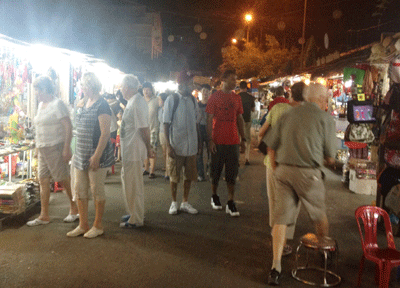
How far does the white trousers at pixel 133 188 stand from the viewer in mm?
5633

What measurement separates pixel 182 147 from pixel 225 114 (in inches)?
34.8

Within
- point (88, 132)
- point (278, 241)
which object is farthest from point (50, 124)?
point (278, 241)

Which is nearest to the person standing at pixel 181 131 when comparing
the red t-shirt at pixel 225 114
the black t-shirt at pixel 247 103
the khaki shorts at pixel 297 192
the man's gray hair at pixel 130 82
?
the red t-shirt at pixel 225 114

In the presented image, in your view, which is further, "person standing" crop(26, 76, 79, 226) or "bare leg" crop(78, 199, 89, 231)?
"person standing" crop(26, 76, 79, 226)

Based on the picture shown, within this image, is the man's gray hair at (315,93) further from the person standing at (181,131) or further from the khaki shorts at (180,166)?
the khaki shorts at (180,166)

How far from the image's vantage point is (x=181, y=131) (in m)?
6.30

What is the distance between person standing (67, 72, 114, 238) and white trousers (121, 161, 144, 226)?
34 centimetres

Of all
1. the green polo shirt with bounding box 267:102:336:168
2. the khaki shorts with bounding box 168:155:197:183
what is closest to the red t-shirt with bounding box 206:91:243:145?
the khaki shorts with bounding box 168:155:197:183

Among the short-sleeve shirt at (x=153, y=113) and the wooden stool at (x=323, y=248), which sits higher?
the short-sleeve shirt at (x=153, y=113)

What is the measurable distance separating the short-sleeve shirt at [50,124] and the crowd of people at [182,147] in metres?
0.01

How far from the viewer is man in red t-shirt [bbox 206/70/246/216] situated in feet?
20.9

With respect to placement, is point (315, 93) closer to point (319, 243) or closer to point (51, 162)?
point (319, 243)

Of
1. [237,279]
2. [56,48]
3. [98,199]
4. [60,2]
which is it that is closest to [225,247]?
[237,279]

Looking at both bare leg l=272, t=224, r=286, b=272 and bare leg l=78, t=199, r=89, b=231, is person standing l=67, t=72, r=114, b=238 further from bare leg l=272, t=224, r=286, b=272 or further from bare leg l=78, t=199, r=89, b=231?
bare leg l=272, t=224, r=286, b=272
